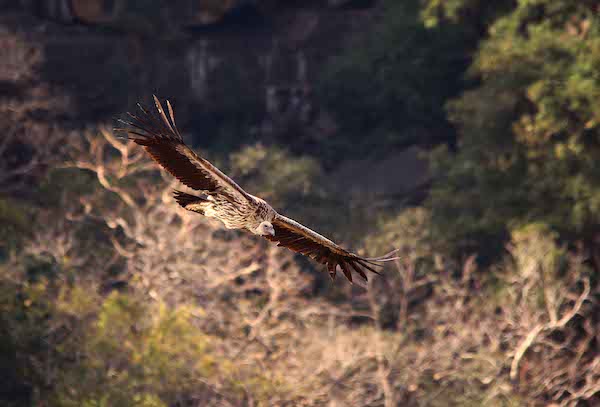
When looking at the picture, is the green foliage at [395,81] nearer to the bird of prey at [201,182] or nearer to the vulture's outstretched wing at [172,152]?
the bird of prey at [201,182]

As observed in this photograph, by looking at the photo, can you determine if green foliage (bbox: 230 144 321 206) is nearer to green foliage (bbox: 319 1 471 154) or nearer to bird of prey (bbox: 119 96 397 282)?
green foliage (bbox: 319 1 471 154)

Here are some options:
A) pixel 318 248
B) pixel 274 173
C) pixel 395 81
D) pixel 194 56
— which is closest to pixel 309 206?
pixel 274 173

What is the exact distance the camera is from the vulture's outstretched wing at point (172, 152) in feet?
22.0

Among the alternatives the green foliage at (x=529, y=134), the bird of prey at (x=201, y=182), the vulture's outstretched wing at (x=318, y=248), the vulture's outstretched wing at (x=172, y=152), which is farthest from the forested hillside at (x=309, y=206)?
the vulture's outstretched wing at (x=172, y=152)

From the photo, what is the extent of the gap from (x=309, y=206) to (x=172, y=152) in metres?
19.5

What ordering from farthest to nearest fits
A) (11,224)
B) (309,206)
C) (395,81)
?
1. (395,81)
2. (309,206)
3. (11,224)

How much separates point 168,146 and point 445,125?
81.3 feet

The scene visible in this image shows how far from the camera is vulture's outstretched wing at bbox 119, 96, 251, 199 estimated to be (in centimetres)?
670

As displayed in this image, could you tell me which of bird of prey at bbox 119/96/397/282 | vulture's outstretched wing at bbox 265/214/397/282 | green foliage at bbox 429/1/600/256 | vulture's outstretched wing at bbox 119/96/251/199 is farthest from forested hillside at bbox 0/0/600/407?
vulture's outstretched wing at bbox 119/96/251/199

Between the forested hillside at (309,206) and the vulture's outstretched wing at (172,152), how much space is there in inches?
305

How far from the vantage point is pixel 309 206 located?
26203mm

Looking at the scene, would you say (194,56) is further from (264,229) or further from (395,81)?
(264,229)

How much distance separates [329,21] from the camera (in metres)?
34.1

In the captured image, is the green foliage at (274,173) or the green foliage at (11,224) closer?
the green foliage at (11,224)
